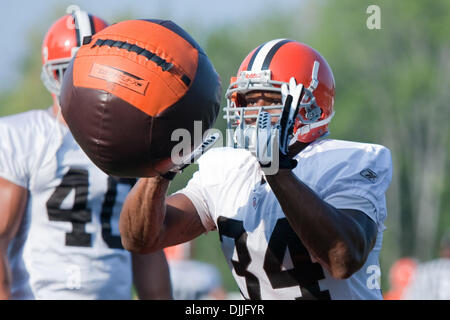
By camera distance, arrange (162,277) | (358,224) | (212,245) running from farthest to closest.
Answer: (212,245) < (162,277) < (358,224)

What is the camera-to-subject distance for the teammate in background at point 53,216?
14.6ft

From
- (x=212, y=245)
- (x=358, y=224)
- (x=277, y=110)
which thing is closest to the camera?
(x=358, y=224)

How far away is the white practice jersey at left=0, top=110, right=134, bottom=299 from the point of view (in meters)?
4.50

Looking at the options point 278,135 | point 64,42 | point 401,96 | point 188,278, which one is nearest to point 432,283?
point 188,278

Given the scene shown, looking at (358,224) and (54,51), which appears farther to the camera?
(54,51)

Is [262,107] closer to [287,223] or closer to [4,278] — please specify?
[287,223]

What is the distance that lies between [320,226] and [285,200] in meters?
0.17

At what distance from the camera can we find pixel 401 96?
29781 millimetres
